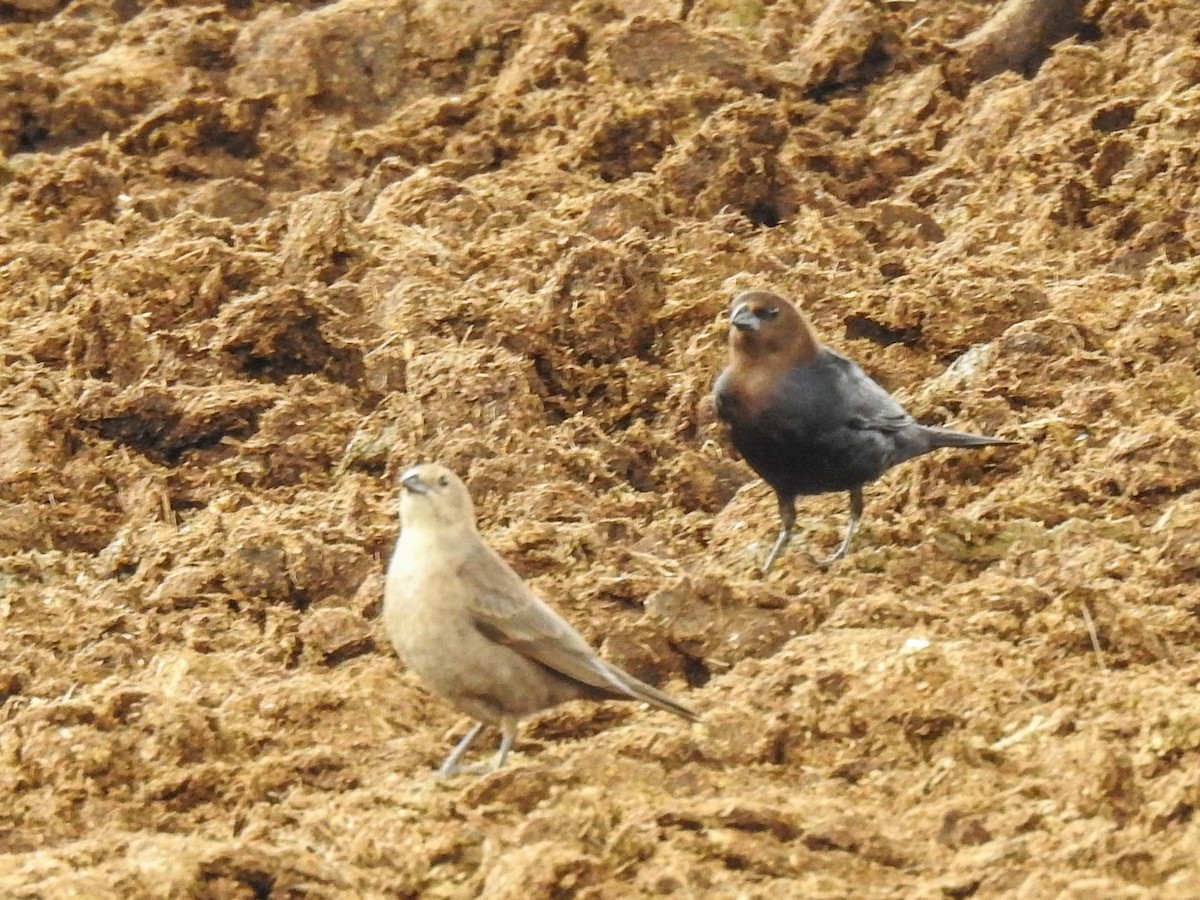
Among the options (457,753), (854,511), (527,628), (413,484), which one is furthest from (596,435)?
(457,753)

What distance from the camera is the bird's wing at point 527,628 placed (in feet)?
18.1

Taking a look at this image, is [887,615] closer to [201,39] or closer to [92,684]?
[92,684]

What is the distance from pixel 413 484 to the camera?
5.70m

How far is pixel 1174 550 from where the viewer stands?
6348 mm

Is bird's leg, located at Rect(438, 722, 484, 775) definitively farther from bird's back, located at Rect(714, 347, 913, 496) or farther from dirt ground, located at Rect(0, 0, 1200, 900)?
bird's back, located at Rect(714, 347, 913, 496)

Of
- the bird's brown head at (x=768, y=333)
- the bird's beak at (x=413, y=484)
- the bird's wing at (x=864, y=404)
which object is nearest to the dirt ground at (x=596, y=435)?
the bird's wing at (x=864, y=404)

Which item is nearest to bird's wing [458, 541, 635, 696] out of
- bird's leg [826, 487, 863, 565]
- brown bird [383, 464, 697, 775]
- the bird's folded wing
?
brown bird [383, 464, 697, 775]

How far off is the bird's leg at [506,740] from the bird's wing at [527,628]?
0.59 ft

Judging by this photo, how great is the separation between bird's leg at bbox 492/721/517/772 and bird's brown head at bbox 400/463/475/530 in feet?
1.68

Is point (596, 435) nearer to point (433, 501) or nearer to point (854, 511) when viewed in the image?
point (854, 511)

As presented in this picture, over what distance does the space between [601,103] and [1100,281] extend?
2.85m

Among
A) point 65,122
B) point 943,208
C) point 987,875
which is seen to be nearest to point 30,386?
point 65,122

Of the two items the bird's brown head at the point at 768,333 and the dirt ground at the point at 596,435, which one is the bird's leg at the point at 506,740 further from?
the bird's brown head at the point at 768,333

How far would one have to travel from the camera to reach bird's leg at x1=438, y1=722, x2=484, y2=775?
541cm
